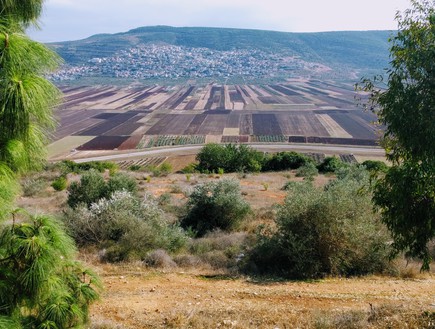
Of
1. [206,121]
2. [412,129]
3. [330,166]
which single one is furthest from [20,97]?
[206,121]

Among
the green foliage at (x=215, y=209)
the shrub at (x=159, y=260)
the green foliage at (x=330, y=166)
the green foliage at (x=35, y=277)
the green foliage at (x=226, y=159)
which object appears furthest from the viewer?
the green foliage at (x=226, y=159)

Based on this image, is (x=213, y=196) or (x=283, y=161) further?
(x=283, y=161)

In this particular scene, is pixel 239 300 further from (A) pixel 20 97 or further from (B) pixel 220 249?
(A) pixel 20 97

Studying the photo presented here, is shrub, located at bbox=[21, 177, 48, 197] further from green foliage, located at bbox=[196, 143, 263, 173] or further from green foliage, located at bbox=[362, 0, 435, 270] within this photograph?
green foliage, located at bbox=[362, 0, 435, 270]

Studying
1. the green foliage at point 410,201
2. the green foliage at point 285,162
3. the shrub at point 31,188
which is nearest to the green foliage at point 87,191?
the shrub at point 31,188

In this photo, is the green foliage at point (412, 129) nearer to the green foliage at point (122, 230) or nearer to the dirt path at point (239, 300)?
the dirt path at point (239, 300)

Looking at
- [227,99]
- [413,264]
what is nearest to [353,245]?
[413,264]

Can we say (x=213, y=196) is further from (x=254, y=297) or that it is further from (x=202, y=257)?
(x=254, y=297)
